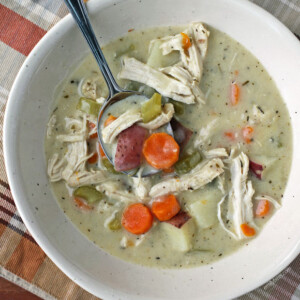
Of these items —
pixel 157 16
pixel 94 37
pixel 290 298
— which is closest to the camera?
pixel 94 37

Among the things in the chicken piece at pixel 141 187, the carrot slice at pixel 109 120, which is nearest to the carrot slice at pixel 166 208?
the chicken piece at pixel 141 187

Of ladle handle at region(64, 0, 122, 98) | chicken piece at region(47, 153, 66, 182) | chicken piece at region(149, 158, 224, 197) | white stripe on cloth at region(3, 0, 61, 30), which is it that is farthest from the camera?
white stripe on cloth at region(3, 0, 61, 30)

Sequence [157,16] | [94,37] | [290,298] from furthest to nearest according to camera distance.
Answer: [290,298], [157,16], [94,37]

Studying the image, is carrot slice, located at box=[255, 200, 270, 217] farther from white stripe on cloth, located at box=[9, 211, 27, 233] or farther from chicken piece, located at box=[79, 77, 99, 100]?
white stripe on cloth, located at box=[9, 211, 27, 233]

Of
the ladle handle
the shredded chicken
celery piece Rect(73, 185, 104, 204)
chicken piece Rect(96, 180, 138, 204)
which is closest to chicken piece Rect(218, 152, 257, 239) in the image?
chicken piece Rect(96, 180, 138, 204)

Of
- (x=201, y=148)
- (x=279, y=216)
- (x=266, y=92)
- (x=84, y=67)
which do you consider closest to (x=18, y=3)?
(x=84, y=67)

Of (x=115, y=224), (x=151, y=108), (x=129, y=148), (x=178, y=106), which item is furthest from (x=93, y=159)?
(x=178, y=106)

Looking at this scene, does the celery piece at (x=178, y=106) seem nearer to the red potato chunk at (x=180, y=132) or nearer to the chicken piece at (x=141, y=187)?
the red potato chunk at (x=180, y=132)

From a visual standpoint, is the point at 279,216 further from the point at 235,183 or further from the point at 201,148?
the point at 201,148
